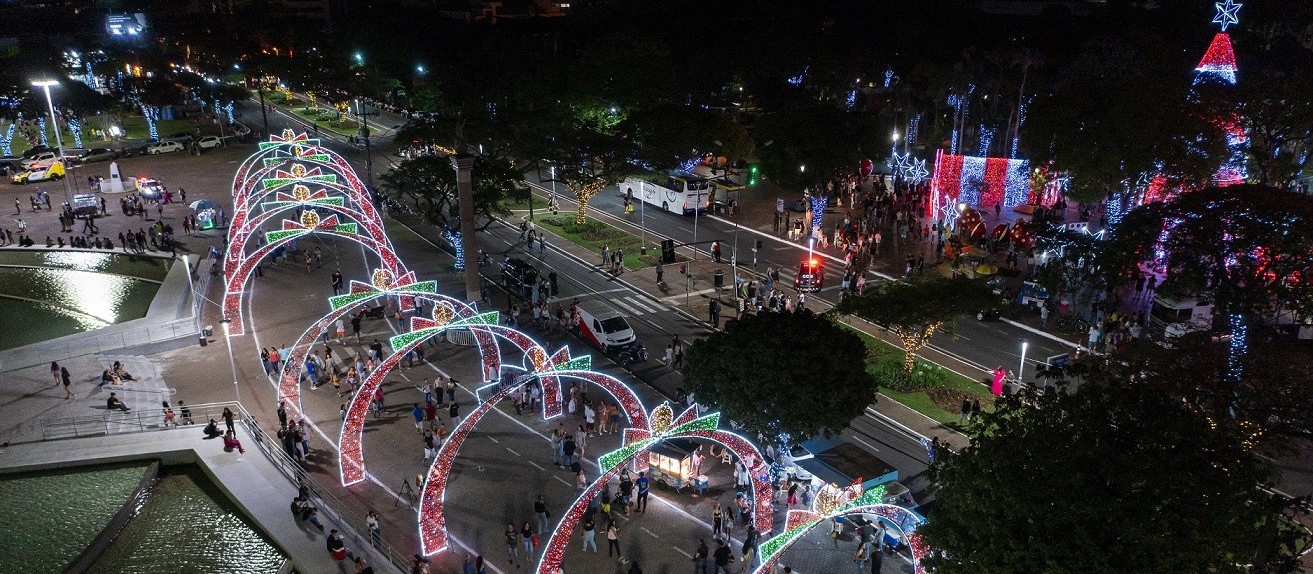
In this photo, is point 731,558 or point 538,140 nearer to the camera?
point 731,558

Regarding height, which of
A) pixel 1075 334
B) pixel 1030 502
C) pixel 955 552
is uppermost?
pixel 1030 502

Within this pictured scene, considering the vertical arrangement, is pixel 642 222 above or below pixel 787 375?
below

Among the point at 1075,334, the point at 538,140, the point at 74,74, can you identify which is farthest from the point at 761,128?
the point at 74,74

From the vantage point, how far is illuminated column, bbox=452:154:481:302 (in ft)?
126

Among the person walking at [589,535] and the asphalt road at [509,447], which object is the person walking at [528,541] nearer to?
the asphalt road at [509,447]

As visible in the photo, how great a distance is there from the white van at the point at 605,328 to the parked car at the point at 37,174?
50.0 metres

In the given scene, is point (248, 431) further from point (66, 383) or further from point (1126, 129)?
point (1126, 129)

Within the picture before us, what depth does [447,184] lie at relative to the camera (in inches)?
1901

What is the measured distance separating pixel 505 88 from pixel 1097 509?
58.7 meters

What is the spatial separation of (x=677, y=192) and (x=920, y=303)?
1087 inches

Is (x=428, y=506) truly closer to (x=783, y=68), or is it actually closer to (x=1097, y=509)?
(x=1097, y=509)

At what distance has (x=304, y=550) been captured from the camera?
2288 cm

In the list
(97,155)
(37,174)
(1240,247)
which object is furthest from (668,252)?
(97,155)

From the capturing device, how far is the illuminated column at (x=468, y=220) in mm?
38406
